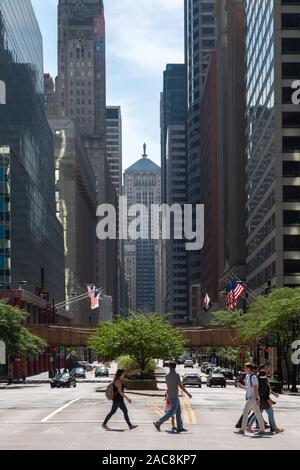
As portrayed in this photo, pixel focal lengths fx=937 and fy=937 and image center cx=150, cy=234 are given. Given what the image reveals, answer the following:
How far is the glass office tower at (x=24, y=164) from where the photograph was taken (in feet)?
412

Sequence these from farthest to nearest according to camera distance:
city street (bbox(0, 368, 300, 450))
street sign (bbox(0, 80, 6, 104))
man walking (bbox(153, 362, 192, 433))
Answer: street sign (bbox(0, 80, 6, 104)) < man walking (bbox(153, 362, 192, 433)) < city street (bbox(0, 368, 300, 450))

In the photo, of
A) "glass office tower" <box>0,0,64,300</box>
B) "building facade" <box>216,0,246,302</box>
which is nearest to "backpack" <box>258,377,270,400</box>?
"glass office tower" <box>0,0,64,300</box>

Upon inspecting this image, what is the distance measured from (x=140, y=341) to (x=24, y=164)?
3072 inches

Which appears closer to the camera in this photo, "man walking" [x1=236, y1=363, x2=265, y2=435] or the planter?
"man walking" [x1=236, y1=363, x2=265, y2=435]

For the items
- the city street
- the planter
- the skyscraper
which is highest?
the skyscraper

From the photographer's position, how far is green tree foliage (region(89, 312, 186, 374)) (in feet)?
227

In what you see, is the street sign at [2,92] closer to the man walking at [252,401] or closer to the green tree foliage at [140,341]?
the green tree foliage at [140,341]

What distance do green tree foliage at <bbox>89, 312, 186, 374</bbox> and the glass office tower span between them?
5499 cm

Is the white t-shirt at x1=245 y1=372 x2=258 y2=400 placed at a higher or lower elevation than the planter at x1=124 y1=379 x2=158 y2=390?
higher

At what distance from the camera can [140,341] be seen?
69.1 meters

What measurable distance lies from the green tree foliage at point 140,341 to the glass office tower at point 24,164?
55.0m

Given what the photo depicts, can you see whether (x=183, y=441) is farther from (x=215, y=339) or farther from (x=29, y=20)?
(x=29, y=20)

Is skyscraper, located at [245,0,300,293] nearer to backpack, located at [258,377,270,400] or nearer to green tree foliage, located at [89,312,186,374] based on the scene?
green tree foliage, located at [89,312,186,374]
